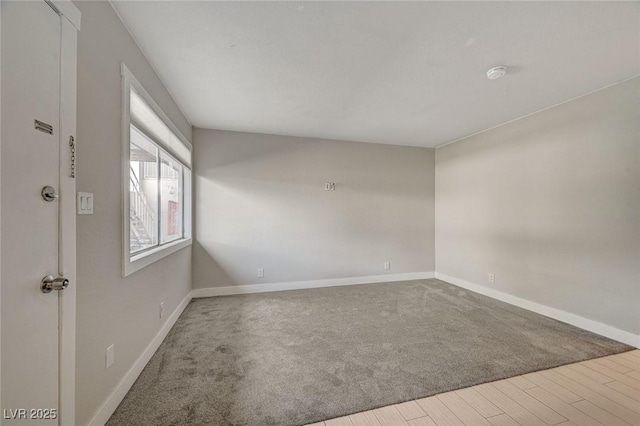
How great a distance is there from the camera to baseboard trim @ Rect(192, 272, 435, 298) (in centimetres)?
357

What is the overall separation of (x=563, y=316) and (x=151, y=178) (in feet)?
15.1

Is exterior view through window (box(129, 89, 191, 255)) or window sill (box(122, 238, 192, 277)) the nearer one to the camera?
window sill (box(122, 238, 192, 277))

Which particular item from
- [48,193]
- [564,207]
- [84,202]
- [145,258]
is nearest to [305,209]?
[145,258]

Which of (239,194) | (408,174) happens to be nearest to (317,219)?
(239,194)

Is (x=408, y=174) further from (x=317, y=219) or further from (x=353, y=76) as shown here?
(x=353, y=76)

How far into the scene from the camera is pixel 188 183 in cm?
A: 344

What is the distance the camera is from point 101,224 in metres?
1.39

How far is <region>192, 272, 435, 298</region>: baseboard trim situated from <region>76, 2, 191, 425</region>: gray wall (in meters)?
1.75

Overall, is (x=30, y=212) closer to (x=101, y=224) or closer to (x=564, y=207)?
(x=101, y=224)

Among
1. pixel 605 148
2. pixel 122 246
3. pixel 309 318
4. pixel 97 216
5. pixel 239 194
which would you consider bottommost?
pixel 309 318

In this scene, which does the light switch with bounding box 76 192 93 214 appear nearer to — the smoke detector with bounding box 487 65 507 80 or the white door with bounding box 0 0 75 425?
the white door with bounding box 0 0 75 425

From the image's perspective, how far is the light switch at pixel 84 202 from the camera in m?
1.22

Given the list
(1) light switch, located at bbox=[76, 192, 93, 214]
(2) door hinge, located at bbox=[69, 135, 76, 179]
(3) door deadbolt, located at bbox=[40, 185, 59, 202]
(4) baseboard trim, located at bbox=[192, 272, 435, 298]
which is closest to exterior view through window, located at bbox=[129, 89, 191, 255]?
(1) light switch, located at bbox=[76, 192, 93, 214]

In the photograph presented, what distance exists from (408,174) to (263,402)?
4027mm
